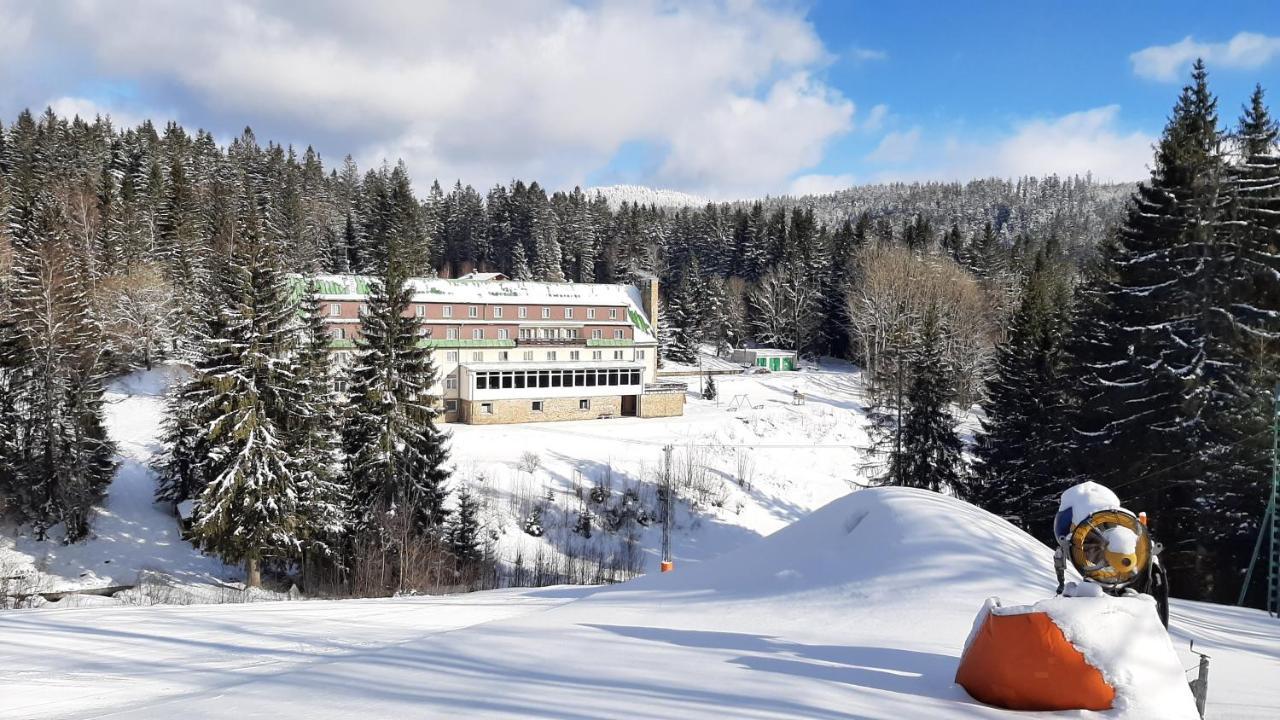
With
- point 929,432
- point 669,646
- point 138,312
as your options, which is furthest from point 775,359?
point 669,646

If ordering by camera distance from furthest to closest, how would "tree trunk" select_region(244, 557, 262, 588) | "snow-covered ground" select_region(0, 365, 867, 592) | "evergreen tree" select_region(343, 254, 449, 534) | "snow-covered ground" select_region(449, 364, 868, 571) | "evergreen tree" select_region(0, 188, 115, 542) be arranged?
"snow-covered ground" select_region(449, 364, 868, 571)
"evergreen tree" select_region(0, 188, 115, 542)
"snow-covered ground" select_region(0, 365, 867, 592)
"evergreen tree" select_region(343, 254, 449, 534)
"tree trunk" select_region(244, 557, 262, 588)

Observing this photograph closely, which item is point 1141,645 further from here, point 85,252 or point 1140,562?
point 85,252

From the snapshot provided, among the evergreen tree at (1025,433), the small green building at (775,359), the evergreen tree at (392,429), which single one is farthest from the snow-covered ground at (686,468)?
the small green building at (775,359)

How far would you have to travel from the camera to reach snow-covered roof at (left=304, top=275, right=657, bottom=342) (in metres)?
46.2

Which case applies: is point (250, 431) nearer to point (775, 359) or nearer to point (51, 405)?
point (51, 405)

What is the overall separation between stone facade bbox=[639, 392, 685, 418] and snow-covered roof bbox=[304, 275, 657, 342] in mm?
7959

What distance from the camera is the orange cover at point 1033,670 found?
3830mm

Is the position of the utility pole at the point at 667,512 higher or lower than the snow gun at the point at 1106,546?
lower

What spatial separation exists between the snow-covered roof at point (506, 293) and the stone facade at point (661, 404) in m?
7.96

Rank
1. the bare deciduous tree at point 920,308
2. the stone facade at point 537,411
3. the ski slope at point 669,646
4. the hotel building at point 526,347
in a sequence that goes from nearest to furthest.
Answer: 1. the ski slope at point 669,646
2. the stone facade at point 537,411
3. the hotel building at point 526,347
4. the bare deciduous tree at point 920,308

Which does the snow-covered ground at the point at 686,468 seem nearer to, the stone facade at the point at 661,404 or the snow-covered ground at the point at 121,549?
the stone facade at the point at 661,404

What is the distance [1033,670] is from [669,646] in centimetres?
269

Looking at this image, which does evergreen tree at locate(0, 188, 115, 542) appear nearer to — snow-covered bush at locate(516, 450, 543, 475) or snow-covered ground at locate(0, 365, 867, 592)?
snow-covered ground at locate(0, 365, 867, 592)

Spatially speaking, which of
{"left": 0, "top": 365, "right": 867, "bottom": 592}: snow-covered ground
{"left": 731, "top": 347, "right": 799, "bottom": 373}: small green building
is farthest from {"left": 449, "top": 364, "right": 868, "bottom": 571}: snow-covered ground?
{"left": 731, "top": 347, "right": 799, "bottom": 373}: small green building
